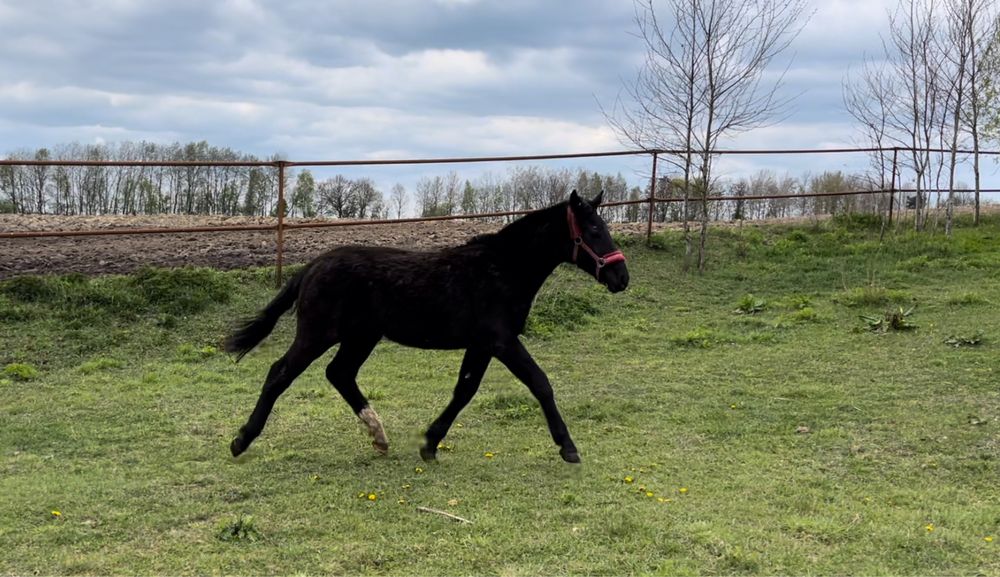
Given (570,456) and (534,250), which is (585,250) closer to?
(534,250)

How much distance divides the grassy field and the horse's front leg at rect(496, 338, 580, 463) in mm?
154

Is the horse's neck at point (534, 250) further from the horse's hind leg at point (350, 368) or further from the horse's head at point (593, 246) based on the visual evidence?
the horse's hind leg at point (350, 368)

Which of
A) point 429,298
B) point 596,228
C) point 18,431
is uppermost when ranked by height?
point 596,228

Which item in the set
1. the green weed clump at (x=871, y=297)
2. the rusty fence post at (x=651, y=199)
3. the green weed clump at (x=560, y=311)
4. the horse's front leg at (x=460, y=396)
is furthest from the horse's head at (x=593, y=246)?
the rusty fence post at (x=651, y=199)

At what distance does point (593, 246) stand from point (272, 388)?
2.34 m

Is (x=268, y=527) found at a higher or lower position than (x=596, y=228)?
lower

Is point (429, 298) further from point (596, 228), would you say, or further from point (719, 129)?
point (719, 129)

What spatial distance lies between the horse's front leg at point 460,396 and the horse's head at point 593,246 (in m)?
0.94

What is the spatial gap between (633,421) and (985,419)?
8.65 ft

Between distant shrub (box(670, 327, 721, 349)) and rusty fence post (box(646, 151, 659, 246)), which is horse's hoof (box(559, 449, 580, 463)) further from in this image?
rusty fence post (box(646, 151, 659, 246))

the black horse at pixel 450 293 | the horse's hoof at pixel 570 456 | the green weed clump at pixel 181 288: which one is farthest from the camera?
the green weed clump at pixel 181 288

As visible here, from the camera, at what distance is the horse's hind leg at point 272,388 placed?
527 cm

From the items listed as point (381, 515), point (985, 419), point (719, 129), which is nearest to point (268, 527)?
point (381, 515)

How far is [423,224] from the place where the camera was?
13.7m
